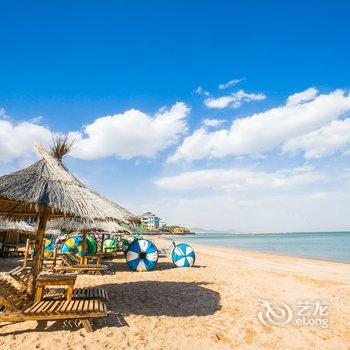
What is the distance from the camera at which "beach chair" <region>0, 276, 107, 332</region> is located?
562 cm

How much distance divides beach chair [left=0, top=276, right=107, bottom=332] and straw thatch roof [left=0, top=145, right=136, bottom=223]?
1.67 metres

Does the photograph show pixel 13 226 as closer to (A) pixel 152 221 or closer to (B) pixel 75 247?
(B) pixel 75 247

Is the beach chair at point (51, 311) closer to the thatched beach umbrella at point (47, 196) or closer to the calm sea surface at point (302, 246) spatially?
the thatched beach umbrella at point (47, 196)

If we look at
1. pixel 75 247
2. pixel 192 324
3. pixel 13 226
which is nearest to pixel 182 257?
pixel 75 247

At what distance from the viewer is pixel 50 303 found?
20.6ft

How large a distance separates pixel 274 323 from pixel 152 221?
138m

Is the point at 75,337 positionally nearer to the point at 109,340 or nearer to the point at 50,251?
the point at 109,340

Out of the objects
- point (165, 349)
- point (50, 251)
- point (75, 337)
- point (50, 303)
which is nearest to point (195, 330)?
point (165, 349)

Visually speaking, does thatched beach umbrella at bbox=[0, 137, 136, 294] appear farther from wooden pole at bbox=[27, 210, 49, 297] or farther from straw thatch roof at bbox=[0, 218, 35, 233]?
straw thatch roof at bbox=[0, 218, 35, 233]

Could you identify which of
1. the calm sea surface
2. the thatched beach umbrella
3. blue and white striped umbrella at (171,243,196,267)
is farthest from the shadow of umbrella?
the calm sea surface

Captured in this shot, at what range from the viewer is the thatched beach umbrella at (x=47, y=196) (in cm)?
634

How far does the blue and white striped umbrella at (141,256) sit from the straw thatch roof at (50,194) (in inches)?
281

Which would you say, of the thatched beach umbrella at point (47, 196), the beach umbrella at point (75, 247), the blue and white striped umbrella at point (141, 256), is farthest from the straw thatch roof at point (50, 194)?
the beach umbrella at point (75, 247)

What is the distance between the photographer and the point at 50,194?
657cm
